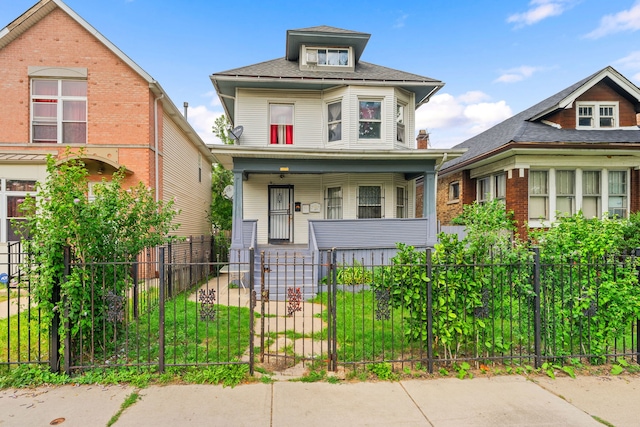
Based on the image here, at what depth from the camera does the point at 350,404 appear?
11.3 feet

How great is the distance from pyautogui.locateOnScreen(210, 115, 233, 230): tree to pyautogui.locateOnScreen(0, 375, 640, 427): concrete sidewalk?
47.1 feet

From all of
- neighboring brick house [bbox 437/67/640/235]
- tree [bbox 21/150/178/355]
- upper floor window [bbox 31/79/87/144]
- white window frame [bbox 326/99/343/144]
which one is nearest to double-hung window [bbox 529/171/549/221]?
neighboring brick house [bbox 437/67/640/235]

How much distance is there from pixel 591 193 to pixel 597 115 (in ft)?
10.5

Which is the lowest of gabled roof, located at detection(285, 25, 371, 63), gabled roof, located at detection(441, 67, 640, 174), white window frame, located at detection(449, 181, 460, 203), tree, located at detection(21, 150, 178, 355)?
tree, located at detection(21, 150, 178, 355)

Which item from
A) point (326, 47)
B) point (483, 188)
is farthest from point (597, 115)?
point (326, 47)

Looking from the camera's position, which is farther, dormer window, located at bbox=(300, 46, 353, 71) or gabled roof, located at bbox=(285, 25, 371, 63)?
dormer window, located at bbox=(300, 46, 353, 71)

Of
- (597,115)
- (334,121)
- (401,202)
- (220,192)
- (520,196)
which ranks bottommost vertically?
(401,202)

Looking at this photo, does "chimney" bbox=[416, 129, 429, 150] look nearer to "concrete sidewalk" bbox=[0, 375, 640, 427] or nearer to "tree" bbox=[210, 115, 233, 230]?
"tree" bbox=[210, 115, 233, 230]

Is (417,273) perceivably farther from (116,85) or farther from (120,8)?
(120,8)

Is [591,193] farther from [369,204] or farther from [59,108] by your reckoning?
[59,108]

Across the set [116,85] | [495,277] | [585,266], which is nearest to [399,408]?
[495,277]

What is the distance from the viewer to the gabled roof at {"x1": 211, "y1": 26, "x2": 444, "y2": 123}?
1130cm

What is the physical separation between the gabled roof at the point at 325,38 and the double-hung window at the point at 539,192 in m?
8.19

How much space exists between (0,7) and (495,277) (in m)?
19.3
